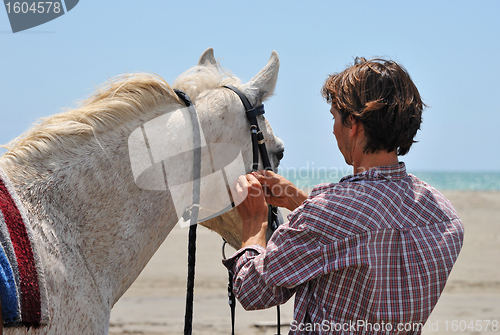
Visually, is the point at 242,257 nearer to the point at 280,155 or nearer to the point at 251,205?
the point at 251,205

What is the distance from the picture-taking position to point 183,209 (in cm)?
191

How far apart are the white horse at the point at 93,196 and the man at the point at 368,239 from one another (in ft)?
1.65

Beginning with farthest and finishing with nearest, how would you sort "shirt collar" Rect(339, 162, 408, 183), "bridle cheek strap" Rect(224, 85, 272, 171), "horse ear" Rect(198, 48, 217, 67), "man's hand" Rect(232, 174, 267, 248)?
"horse ear" Rect(198, 48, 217, 67) < "bridle cheek strap" Rect(224, 85, 272, 171) < "man's hand" Rect(232, 174, 267, 248) < "shirt collar" Rect(339, 162, 408, 183)

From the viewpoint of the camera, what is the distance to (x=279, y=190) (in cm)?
202

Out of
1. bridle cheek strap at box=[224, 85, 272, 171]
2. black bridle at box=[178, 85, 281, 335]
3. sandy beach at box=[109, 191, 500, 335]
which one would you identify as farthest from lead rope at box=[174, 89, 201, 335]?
sandy beach at box=[109, 191, 500, 335]

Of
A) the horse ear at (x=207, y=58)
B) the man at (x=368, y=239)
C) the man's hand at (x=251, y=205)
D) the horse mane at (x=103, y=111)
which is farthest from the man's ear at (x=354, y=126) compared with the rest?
the horse ear at (x=207, y=58)

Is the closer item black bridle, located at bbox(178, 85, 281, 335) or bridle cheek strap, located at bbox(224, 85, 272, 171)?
black bridle, located at bbox(178, 85, 281, 335)

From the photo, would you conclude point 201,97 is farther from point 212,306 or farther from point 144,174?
point 212,306

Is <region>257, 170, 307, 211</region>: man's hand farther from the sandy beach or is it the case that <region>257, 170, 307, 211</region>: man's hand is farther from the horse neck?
the sandy beach

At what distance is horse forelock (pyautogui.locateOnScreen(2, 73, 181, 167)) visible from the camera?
1587mm

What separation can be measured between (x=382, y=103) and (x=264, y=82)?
89cm

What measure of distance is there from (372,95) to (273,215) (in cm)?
105

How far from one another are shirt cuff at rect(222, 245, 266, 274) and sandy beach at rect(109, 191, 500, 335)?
4.32 m

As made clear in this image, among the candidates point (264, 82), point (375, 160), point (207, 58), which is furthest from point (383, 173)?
point (207, 58)
